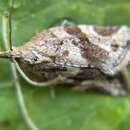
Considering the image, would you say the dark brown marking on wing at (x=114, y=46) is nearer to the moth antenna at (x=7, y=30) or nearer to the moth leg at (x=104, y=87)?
the moth leg at (x=104, y=87)

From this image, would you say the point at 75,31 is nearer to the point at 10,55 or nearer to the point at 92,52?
the point at 92,52

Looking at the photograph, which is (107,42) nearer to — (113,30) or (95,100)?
(113,30)

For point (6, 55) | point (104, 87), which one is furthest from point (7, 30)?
point (104, 87)

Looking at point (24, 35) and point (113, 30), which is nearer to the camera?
point (24, 35)

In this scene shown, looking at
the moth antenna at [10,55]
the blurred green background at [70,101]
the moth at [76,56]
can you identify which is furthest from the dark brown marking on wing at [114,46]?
the moth antenna at [10,55]

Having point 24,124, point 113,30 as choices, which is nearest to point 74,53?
point 113,30

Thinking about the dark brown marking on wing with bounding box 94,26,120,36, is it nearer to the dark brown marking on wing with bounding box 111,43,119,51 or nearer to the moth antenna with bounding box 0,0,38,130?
the dark brown marking on wing with bounding box 111,43,119,51

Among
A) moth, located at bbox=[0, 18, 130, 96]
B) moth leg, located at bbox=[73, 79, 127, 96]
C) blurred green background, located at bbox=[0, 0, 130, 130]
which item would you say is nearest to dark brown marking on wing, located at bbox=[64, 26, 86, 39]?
moth, located at bbox=[0, 18, 130, 96]
